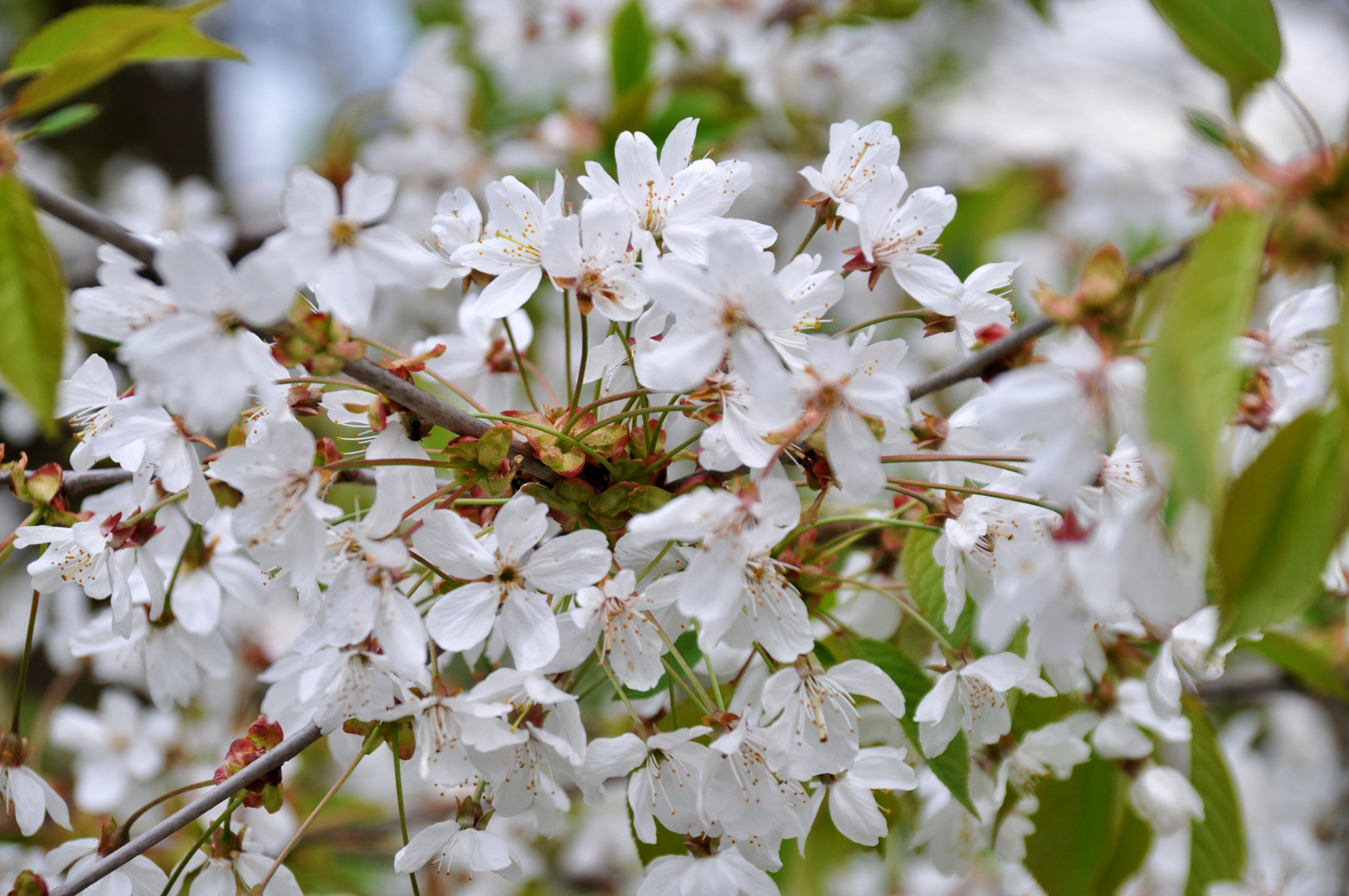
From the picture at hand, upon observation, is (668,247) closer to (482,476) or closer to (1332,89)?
(482,476)

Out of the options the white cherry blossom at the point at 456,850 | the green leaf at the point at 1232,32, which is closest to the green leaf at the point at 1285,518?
the green leaf at the point at 1232,32

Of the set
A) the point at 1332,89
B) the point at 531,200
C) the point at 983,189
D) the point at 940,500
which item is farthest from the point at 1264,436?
the point at 1332,89

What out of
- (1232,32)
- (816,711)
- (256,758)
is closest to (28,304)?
(256,758)

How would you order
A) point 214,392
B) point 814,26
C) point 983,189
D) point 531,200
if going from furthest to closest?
1. point 983,189
2. point 814,26
3. point 531,200
4. point 214,392

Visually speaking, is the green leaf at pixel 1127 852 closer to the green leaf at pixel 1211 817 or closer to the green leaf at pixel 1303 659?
the green leaf at pixel 1211 817

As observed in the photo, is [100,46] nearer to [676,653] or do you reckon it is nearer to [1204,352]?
[676,653]
